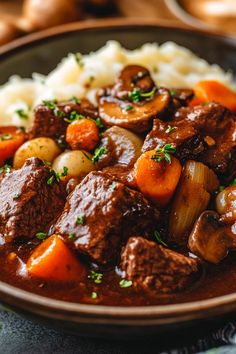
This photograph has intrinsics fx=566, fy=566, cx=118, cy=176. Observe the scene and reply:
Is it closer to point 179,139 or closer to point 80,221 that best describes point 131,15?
point 179,139

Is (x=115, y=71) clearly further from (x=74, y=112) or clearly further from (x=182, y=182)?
(x=182, y=182)

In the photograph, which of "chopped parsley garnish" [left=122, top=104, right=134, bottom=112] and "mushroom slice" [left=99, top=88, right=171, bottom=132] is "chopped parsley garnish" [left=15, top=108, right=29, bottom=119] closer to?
"mushroom slice" [left=99, top=88, right=171, bottom=132]

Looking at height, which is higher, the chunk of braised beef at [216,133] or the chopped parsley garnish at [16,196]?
the chunk of braised beef at [216,133]

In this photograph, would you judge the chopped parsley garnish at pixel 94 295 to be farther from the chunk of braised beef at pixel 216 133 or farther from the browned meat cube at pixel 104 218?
the chunk of braised beef at pixel 216 133

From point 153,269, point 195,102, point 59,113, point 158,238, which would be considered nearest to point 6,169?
point 59,113

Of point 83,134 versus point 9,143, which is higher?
point 83,134

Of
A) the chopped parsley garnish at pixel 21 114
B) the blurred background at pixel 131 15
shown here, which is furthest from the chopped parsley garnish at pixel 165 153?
the blurred background at pixel 131 15

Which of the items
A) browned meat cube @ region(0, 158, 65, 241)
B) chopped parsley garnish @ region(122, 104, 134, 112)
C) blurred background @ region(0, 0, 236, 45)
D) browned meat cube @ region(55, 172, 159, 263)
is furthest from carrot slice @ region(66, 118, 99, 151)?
blurred background @ region(0, 0, 236, 45)
